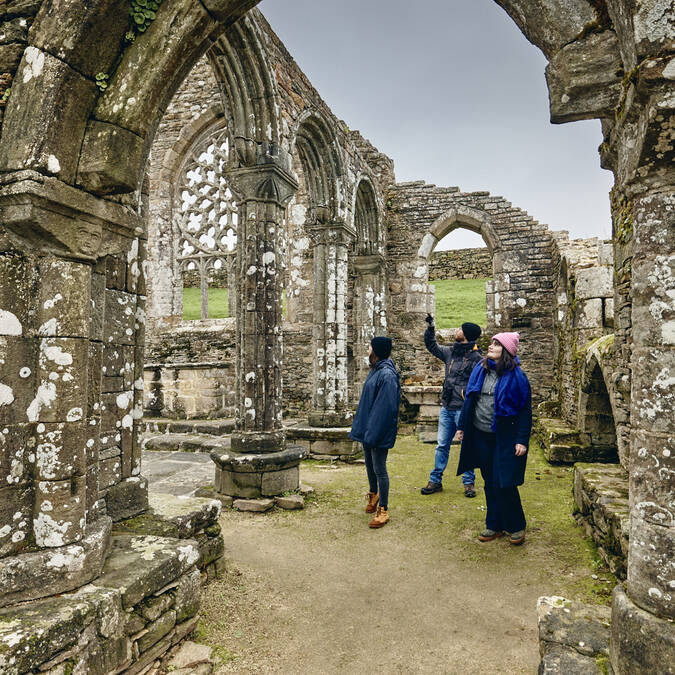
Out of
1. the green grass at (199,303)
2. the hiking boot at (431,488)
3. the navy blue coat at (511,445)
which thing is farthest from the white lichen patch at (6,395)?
the green grass at (199,303)

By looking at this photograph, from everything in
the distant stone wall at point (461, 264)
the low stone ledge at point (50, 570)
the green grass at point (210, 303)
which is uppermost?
the distant stone wall at point (461, 264)

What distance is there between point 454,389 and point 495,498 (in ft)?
5.05

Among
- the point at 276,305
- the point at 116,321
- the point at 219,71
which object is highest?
the point at 219,71

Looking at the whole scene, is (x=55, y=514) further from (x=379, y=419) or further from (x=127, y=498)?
(x=379, y=419)

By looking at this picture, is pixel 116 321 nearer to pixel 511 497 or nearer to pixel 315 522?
pixel 315 522

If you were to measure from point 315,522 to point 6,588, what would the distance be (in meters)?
2.95

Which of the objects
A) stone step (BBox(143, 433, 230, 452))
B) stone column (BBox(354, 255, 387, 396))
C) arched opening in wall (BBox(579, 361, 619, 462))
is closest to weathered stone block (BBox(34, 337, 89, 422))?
stone step (BBox(143, 433, 230, 452))

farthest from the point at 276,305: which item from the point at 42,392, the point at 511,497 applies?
the point at 42,392

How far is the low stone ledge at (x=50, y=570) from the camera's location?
6.61ft

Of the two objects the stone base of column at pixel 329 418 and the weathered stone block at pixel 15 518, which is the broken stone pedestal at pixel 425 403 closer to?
the stone base of column at pixel 329 418

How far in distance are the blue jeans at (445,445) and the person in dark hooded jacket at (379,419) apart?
1.06 meters

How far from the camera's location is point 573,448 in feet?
21.7

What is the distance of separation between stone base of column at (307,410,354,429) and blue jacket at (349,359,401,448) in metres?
2.91

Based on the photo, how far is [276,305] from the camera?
5.40 m
